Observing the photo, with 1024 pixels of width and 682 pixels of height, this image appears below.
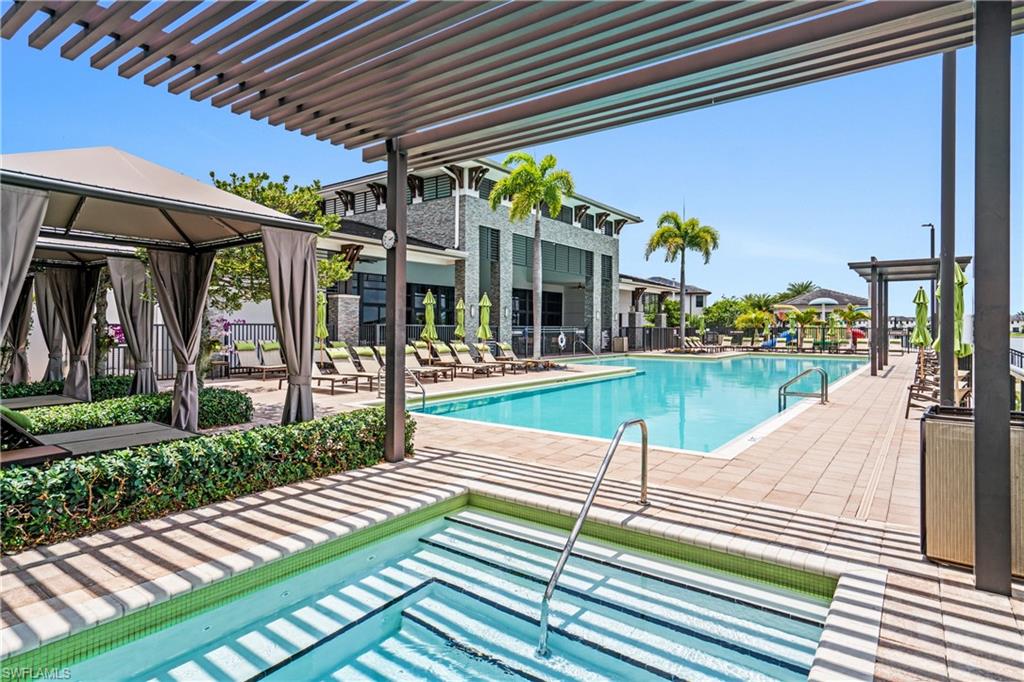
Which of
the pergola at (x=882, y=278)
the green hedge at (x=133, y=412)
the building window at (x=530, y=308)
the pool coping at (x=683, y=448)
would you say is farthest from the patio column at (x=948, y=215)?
the building window at (x=530, y=308)

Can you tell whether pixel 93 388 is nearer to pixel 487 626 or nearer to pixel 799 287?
pixel 487 626

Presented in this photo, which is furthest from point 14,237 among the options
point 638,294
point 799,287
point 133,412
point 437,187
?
point 799,287

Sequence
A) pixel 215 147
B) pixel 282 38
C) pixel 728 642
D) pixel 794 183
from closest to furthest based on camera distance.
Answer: pixel 728 642
pixel 282 38
pixel 215 147
pixel 794 183

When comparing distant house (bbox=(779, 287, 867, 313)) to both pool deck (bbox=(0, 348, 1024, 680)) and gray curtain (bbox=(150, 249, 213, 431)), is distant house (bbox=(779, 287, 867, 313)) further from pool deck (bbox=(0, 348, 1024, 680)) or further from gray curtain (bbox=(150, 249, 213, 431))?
gray curtain (bbox=(150, 249, 213, 431))

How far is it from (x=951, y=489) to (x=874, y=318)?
17.2 metres

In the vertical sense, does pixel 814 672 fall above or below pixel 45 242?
below

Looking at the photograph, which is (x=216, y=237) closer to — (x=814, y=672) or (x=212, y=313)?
(x=814, y=672)

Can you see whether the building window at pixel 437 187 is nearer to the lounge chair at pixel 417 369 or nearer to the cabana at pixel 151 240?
the lounge chair at pixel 417 369

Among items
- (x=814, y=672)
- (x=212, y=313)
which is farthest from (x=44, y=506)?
(x=212, y=313)

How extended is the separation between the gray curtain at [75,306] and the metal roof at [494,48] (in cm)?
659

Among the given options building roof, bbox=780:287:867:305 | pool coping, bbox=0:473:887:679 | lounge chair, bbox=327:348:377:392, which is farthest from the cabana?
building roof, bbox=780:287:867:305

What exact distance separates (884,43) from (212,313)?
49.4ft

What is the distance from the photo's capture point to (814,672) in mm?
2404

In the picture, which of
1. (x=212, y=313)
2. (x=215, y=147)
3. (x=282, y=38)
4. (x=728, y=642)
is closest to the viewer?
(x=728, y=642)
